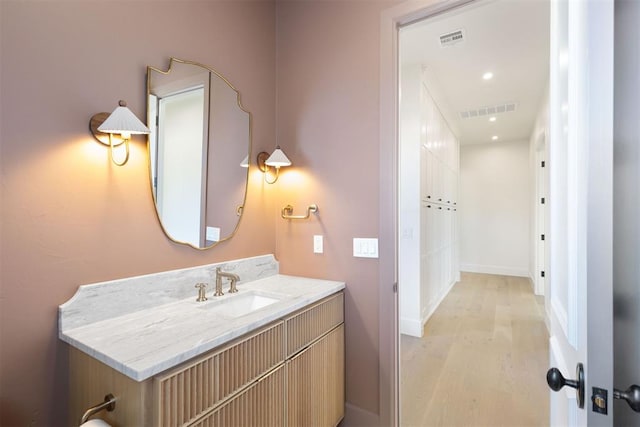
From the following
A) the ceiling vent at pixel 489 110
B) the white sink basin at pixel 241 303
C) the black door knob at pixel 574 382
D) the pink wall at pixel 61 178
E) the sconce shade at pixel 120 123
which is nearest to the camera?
the black door knob at pixel 574 382

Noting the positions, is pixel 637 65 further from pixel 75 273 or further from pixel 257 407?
pixel 75 273

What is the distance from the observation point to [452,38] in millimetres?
2637

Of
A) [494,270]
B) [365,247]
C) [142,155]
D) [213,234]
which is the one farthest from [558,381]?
[494,270]

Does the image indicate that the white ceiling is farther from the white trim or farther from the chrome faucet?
the chrome faucet

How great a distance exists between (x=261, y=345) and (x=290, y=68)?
176cm

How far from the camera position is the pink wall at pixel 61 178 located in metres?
1.04

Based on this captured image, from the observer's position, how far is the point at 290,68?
2.09 meters

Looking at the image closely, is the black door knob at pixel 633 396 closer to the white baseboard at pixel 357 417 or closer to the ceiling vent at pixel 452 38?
the white baseboard at pixel 357 417

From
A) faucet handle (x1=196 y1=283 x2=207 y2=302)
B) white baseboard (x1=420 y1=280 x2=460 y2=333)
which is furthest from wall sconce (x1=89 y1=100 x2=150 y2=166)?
white baseboard (x1=420 y1=280 x2=460 y2=333)

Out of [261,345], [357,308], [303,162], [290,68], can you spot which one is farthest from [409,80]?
[261,345]

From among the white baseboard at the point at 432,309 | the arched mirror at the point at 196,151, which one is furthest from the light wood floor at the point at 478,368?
the arched mirror at the point at 196,151

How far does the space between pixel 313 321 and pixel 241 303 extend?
42 cm

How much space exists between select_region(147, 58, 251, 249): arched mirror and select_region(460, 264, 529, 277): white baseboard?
20.7 feet

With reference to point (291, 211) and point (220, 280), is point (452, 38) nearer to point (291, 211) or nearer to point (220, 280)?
point (291, 211)
